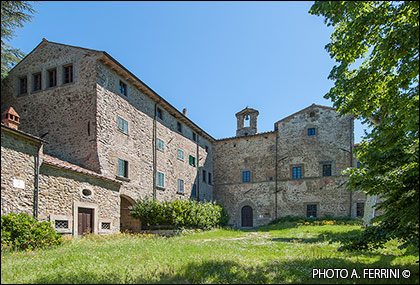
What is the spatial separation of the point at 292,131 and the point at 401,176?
19.4 m

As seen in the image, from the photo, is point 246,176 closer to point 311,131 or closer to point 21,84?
point 311,131

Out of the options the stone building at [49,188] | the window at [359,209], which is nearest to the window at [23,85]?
the stone building at [49,188]

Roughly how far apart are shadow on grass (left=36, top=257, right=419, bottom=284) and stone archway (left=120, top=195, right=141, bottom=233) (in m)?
10.8

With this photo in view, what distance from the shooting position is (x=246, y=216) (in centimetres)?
2553

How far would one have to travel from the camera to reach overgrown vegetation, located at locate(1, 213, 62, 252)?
27.8 ft

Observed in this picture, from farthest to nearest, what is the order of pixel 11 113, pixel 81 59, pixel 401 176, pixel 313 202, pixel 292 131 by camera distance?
pixel 292 131
pixel 313 202
pixel 81 59
pixel 11 113
pixel 401 176

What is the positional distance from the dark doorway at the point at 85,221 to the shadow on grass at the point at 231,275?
7246 mm

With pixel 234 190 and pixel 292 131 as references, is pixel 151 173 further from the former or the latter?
pixel 292 131

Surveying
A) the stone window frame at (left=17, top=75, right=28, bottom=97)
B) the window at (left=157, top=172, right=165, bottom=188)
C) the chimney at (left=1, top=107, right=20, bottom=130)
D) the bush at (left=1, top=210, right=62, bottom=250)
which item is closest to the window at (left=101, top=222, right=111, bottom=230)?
the bush at (left=1, top=210, right=62, bottom=250)

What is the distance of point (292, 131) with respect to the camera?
2517cm

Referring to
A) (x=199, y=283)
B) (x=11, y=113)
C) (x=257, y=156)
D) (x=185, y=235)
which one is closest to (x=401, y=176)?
(x=199, y=283)

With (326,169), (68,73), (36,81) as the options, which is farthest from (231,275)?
(326,169)

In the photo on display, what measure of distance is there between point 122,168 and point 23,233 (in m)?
7.27

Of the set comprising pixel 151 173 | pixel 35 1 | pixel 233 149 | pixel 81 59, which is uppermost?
pixel 35 1
